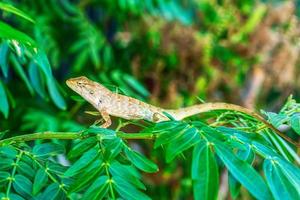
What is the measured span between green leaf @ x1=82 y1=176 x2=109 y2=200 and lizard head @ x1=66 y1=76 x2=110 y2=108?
58cm

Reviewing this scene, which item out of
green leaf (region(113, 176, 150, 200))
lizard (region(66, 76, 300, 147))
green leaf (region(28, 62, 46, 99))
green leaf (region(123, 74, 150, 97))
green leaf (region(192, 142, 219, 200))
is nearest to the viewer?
green leaf (region(192, 142, 219, 200))

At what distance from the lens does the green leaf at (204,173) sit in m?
0.80

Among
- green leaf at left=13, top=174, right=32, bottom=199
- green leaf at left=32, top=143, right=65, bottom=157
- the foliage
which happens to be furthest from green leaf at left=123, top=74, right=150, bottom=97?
green leaf at left=13, top=174, right=32, bottom=199

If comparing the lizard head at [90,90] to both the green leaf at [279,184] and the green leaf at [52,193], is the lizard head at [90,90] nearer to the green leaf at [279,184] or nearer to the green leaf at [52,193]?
the green leaf at [52,193]

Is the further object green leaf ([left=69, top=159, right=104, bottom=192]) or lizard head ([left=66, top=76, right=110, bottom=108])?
lizard head ([left=66, top=76, right=110, bottom=108])

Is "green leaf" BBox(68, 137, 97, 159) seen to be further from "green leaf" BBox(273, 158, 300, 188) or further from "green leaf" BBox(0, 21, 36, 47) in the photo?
"green leaf" BBox(273, 158, 300, 188)

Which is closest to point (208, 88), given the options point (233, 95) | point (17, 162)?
point (233, 95)

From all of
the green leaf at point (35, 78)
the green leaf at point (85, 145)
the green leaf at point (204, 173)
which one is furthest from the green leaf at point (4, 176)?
the green leaf at point (35, 78)

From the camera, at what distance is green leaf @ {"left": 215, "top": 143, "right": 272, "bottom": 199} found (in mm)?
825

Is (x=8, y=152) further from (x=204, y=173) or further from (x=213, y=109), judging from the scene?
(x=213, y=109)

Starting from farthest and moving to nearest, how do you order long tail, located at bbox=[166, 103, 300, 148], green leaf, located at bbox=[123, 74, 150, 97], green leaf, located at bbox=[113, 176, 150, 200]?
1. green leaf, located at bbox=[123, 74, 150, 97]
2. long tail, located at bbox=[166, 103, 300, 148]
3. green leaf, located at bbox=[113, 176, 150, 200]

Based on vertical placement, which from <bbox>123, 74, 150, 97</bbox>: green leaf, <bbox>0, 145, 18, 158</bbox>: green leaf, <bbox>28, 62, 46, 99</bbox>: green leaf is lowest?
<bbox>0, 145, 18, 158</bbox>: green leaf

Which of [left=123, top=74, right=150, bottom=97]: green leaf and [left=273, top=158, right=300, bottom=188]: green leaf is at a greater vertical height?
[left=123, top=74, right=150, bottom=97]: green leaf

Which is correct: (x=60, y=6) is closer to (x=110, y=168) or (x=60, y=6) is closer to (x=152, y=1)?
(x=152, y=1)
